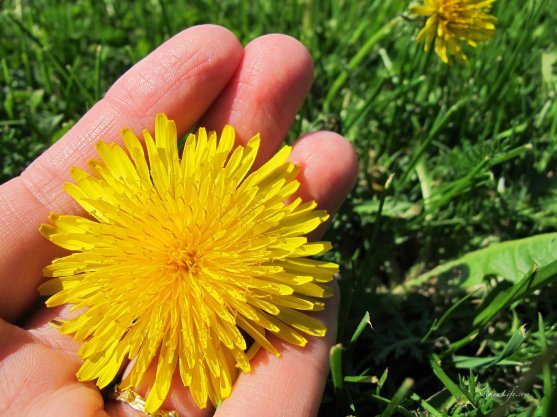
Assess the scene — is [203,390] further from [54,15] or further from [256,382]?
[54,15]

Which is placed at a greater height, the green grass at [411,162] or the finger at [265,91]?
the finger at [265,91]

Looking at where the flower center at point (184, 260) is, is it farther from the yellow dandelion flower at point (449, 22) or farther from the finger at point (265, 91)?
the yellow dandelion flower at point (449, 22)

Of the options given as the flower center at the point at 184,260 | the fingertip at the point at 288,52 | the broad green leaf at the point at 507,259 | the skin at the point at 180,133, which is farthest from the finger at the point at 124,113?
the broad green leaf at the point at 507,259

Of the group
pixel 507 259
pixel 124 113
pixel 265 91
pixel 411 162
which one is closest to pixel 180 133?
pixel 124 113

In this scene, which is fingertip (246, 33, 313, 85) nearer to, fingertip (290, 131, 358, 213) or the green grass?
fingertip (290, 131, 358, 213)

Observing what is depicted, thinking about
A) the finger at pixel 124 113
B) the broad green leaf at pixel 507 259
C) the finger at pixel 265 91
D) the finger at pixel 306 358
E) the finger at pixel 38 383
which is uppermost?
the finger at pixel 124 113

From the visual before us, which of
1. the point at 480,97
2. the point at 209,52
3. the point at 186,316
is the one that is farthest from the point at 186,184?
the point at 480,97

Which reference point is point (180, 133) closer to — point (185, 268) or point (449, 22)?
point (185, 268)
